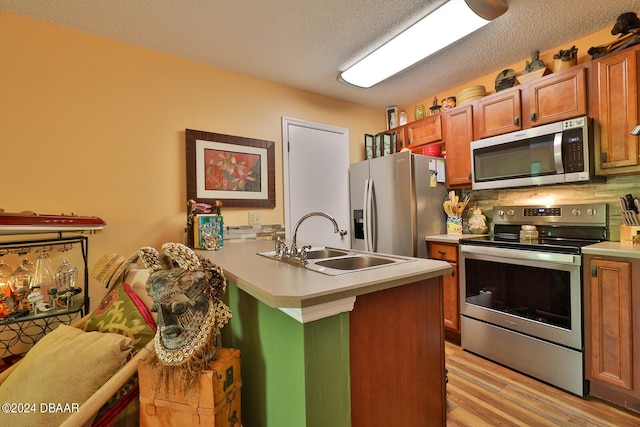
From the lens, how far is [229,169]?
2.46 metres

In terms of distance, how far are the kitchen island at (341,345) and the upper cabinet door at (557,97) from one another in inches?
69.4

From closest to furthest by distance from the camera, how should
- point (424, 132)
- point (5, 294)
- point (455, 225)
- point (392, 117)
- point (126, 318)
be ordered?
point (126, 318) → point (5, 294) → point (455, 225) → point (424, 132) → point (392, 117)

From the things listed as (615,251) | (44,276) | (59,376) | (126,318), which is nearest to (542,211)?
(615,251)

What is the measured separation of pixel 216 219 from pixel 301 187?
1058 millimetres

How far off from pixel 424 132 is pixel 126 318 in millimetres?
2941

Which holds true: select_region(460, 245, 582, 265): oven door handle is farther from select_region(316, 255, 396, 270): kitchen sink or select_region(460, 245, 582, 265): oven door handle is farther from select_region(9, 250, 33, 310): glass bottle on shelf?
select_region(9, 250, 33, 310): glass bottle on shelf

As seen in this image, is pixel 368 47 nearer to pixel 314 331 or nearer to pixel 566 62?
pixel 566 62

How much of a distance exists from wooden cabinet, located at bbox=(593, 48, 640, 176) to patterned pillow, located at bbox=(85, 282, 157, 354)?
287 centimetres

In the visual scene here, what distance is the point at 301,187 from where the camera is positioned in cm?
289

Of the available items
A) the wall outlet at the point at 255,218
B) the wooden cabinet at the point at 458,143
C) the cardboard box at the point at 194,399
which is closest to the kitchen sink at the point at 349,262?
the cardboard box at the point at 194,399

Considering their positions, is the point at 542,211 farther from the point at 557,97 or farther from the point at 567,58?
the point at 567,58

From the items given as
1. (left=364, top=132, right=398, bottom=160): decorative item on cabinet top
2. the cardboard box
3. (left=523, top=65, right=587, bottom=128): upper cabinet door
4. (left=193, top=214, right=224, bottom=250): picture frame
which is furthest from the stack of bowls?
the cardboard box

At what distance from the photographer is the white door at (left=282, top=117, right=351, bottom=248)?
9.20 feet

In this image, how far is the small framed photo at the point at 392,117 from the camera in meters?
3.35
